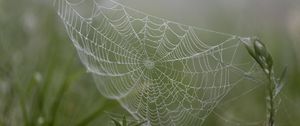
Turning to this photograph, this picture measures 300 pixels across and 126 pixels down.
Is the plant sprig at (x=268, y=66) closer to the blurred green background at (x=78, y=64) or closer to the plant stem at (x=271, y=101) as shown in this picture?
the plant stem at (x=271, y=101)

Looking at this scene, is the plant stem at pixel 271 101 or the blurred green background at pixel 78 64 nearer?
the plant stem at pixel 271 101

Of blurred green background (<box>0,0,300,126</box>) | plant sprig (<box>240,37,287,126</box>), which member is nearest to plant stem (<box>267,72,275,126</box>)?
plant sprig (<box>240,37,287,126</box>)

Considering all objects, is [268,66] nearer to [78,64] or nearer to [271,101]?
[271,101]

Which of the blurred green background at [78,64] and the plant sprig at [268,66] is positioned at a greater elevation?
the plant sprig at [268,66]

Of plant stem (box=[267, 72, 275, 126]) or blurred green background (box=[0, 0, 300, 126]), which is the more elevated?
plant stem (box=[267, 72, 275, 126])

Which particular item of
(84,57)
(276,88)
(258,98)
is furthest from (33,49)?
(276,88)

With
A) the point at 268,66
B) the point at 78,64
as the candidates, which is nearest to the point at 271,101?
the point at 268,66

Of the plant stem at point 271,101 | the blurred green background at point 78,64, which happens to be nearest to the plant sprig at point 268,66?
the plant stem at point 271,101

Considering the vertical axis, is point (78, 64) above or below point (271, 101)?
below

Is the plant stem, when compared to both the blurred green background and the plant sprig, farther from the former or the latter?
the blurred green background
